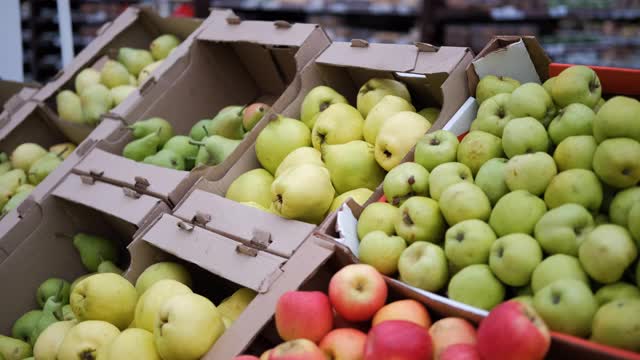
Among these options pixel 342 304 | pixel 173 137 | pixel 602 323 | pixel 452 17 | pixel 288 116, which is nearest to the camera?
pixel 602 323

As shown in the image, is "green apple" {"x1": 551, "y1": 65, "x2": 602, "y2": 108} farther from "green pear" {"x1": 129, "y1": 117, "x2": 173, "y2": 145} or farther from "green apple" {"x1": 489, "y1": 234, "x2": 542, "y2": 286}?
"green pear" {"x1": 129, "y1": 117, "x2": 173, "y2": 145}

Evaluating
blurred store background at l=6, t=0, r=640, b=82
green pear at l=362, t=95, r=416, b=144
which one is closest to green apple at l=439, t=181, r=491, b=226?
green pear at l=362, t=95, r=416, b=144

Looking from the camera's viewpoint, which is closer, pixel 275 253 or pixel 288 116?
pixel 275 253

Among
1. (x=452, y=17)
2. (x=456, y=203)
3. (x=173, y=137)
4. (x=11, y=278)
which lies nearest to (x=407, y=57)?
(x=456, y=203)

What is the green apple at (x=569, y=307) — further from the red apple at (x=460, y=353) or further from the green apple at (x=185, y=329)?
the green apple at (x=185, y=329)

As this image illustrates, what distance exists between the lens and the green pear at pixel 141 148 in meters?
2.18

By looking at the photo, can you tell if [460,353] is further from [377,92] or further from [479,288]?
[377,92]

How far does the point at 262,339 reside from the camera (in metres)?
1.37

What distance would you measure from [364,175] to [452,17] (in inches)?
154

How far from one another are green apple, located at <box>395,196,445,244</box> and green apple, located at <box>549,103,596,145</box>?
11.5 inches

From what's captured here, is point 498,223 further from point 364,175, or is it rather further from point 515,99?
point 364,175

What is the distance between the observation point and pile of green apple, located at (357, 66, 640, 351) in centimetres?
106

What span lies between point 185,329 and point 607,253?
2.66ft

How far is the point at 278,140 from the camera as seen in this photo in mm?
1865
